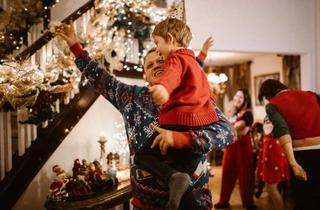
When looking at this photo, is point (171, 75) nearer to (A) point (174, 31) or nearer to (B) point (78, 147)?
(A) point (174, 31)

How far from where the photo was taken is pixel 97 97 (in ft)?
9.26

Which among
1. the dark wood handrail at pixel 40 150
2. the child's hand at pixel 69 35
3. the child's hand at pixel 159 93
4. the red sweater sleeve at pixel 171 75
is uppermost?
the child's hand at pixel 69 35

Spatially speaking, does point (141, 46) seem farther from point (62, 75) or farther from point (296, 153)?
point (296, 153)

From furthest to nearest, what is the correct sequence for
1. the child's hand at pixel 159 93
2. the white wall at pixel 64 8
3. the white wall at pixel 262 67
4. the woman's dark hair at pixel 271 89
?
1. the white wall at pixel 262 67
2. the white wall at pixel 64 8
3. the woman's dark hair at pixel 271 89
4. the child's hand at pixel 159 93

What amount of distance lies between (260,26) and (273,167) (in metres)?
1.72

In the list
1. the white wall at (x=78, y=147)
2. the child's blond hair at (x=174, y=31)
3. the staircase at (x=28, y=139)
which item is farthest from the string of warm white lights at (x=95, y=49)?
the child's blond hair at (x=174, y=31)

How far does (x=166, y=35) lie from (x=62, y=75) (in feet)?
5.30

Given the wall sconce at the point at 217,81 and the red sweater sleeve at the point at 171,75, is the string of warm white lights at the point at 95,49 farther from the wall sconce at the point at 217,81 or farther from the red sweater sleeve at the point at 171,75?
the wall sconce at the point at 217,81

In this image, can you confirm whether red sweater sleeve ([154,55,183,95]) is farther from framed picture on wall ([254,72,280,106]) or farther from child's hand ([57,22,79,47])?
framed picture on wall ([254,72,280,106])

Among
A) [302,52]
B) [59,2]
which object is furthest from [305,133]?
[59,2]

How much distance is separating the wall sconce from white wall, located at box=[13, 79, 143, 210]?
116 inches

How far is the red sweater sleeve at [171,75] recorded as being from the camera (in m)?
0.88

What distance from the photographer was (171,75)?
3.00 ft

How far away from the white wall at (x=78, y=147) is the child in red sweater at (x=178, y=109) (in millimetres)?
1599
